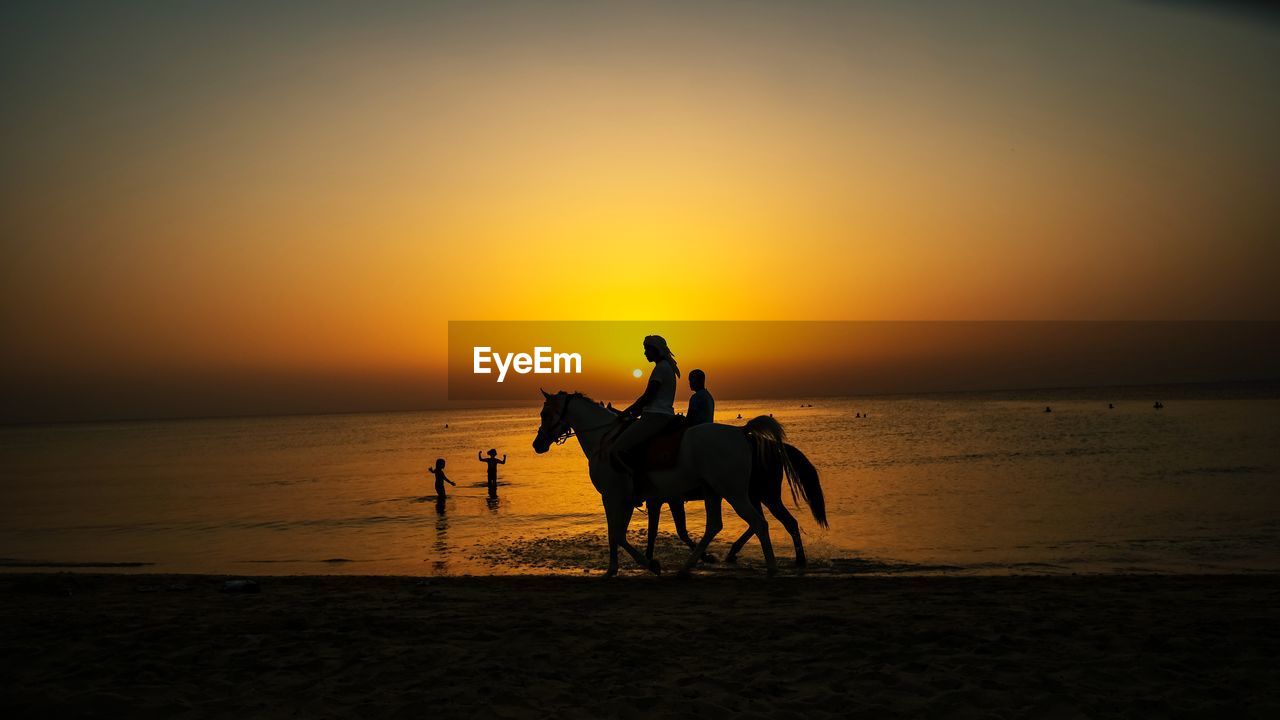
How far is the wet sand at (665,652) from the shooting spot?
16.6 feet

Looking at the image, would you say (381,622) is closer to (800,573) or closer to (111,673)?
(111,673)

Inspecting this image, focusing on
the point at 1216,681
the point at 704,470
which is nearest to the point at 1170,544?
the point at 704,470

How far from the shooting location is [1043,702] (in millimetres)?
4906

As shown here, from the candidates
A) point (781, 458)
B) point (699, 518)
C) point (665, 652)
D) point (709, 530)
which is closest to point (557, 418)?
point (709, 530)

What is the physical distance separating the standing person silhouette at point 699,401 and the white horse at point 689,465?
0.90 meters

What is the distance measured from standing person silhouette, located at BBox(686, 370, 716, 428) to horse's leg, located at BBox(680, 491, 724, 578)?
1.23 m

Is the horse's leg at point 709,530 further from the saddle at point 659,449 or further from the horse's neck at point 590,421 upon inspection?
the horse's neck at point 590,421

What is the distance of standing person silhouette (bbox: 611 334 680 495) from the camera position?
983 centimetres

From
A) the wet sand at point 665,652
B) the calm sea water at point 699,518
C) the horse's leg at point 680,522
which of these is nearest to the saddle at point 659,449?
the wet sand at point 665,652

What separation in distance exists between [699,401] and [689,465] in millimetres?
1650

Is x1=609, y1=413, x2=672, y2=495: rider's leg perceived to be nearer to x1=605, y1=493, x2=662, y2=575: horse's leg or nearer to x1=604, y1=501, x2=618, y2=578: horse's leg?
x1=605, y1=493, x2=662, y2=575: horse's leg

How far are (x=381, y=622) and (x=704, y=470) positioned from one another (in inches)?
168

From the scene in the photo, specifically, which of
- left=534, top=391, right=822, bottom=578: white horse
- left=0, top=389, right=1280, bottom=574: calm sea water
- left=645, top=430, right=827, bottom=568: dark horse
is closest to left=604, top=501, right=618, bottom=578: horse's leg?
left=534, top=391, right=822, bottom=578: white horse

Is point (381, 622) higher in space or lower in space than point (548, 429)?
lower
